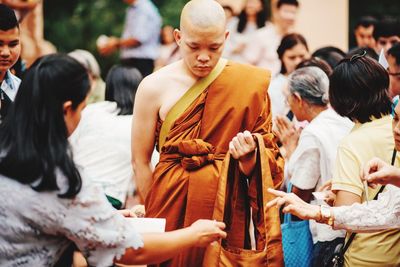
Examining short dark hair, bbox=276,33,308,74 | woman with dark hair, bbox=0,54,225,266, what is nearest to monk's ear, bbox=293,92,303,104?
short dark hair, bbox=276,33,308,74

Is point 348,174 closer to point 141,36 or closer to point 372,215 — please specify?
point 372,215

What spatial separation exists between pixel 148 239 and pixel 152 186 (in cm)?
102

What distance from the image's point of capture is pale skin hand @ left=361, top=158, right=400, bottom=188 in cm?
338

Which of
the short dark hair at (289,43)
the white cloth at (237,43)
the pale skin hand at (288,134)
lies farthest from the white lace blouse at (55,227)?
the white cloth at (237,43)

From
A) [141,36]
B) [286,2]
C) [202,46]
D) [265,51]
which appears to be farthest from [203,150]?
[141,36]

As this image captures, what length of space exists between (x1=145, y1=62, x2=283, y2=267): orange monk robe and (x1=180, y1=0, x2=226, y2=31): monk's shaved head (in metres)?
0.32

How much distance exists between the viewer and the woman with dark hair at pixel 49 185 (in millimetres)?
3184

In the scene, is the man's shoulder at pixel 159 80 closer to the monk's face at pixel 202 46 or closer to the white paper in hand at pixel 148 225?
the monk's face at pixel 202 46

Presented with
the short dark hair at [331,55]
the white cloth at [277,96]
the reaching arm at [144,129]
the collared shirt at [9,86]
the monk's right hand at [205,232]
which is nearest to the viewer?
the monk's right hand at [205,232]

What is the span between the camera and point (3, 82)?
5004 millimetres

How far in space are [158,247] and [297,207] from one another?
26.7 inches

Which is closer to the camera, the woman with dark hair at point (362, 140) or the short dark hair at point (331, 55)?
the woman with dark hair at point (362, 140)

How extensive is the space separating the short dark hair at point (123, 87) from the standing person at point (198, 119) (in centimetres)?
178

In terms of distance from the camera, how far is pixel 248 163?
165 inches
